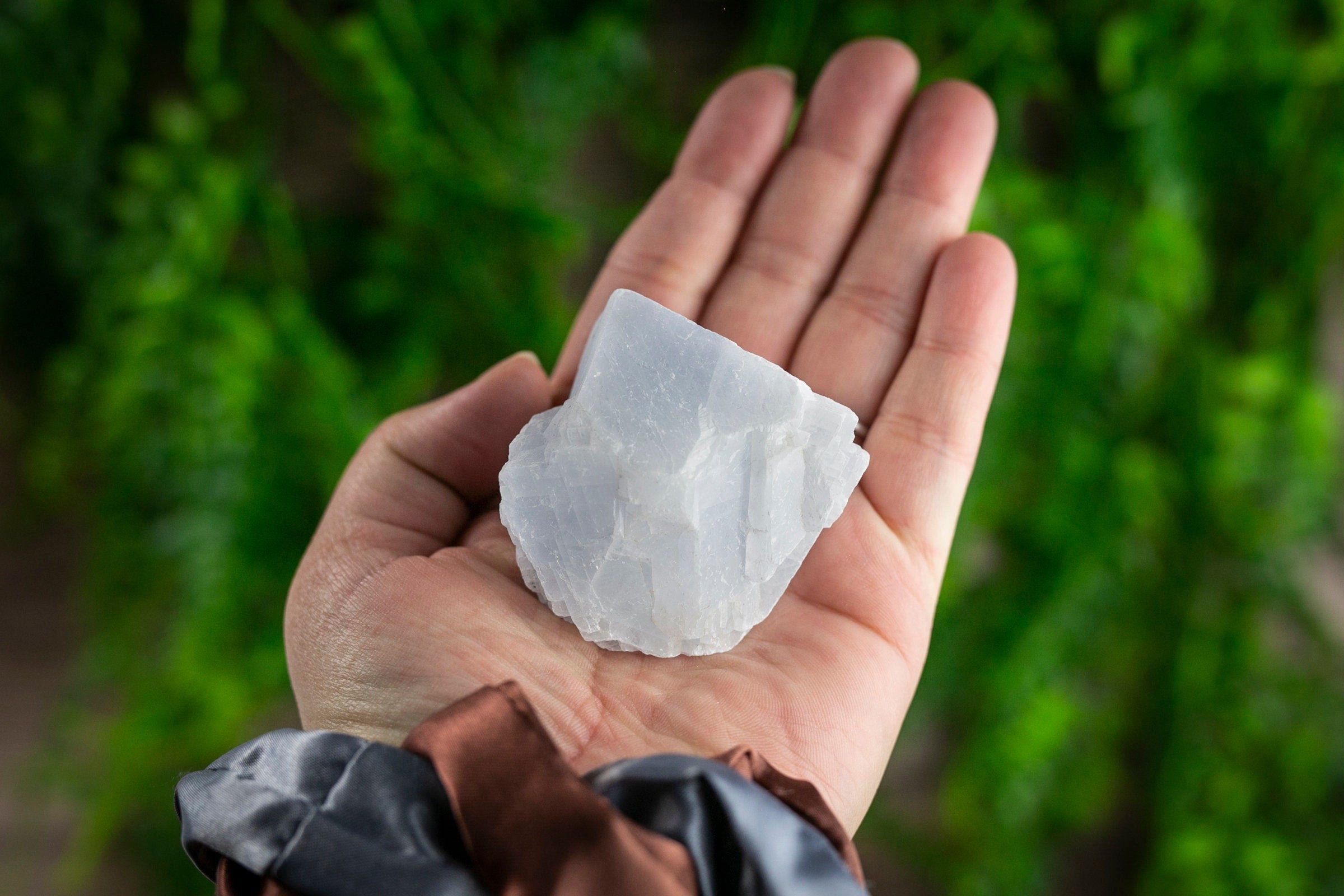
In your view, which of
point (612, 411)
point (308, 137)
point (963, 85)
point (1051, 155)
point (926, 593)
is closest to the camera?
point (612, 411)

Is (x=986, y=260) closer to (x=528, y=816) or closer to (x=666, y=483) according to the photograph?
(x=666, y=483)

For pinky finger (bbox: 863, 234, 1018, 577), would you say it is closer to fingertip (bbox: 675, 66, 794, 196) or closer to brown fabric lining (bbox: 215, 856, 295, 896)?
fingertip (bbox: 675, 66, 794, 196)

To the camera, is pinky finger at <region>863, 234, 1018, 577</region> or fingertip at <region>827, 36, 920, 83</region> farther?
fingertip at <region>827, 36, 920, 83</region>

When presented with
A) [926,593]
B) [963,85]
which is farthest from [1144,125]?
[926,593]

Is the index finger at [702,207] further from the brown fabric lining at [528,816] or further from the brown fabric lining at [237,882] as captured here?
the brown fabric lining at [237,882]

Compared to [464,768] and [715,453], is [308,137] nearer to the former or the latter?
[715,453]

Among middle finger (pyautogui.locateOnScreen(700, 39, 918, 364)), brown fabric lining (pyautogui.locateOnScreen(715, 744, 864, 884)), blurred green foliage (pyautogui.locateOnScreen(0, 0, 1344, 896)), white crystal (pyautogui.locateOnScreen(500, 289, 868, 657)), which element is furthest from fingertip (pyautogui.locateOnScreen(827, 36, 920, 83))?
brown fabric lining (pyautogui.locateOnScreen(715, 744, 864, 884))
